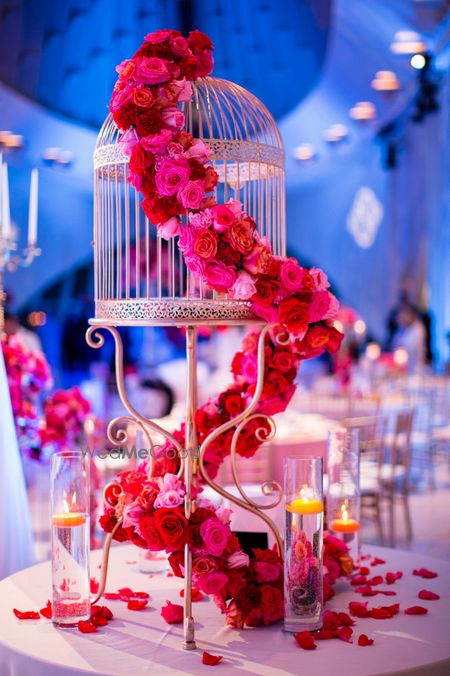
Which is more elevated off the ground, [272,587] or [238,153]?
[238,153]

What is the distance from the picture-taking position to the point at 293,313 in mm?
2920

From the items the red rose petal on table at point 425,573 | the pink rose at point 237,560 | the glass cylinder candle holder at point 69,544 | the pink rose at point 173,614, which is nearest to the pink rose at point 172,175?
the glass cylinder candle holder at point 69,544

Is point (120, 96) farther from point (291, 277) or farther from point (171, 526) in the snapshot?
point (171, 526)

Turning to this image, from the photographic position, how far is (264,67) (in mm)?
14805

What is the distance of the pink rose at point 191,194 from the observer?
284 centimetres

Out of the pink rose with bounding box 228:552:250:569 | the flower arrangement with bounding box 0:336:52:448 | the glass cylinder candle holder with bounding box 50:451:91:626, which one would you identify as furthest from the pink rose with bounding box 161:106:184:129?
the flower arrangement with bounding box 0:336:52:448

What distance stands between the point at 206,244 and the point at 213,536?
0.86 meters

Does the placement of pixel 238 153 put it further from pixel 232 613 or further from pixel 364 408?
pixel 364 408

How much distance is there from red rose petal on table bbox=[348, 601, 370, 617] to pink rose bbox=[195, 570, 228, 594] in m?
0.45

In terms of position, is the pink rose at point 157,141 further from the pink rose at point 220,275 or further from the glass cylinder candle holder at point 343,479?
the glass cylinder candle holder at point 343,479

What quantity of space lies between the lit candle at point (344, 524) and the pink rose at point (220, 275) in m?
1.21

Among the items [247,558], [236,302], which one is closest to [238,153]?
[236,302]

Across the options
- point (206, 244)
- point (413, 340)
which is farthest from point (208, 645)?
point (413, 340)

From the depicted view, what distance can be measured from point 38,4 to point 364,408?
608cm
